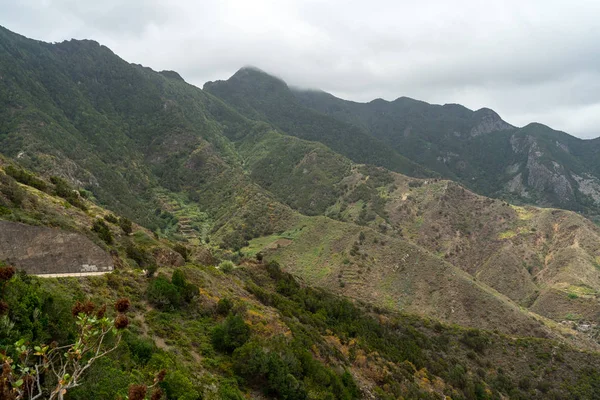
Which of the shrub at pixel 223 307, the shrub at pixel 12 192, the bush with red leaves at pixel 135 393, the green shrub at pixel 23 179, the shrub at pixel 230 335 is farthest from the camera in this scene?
the green shrub at pixel 23 179

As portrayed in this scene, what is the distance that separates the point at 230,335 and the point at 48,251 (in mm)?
10506

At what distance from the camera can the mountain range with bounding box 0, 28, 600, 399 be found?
19.1 m

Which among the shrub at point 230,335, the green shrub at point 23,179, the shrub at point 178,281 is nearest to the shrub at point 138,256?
the shrub at point 178,281

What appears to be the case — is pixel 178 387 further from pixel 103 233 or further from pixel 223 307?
pixel 103 233

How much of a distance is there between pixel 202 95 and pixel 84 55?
54.2 m

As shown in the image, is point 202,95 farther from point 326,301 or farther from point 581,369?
point 581,369

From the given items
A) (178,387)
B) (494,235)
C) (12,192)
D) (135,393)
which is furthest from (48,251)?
(494,235)

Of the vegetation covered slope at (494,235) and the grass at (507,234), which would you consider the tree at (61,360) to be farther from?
the grass at (507,234)

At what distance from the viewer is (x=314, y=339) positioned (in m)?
25.5

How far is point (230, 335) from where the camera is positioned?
18.0 metres

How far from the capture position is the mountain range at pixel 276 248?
19094mm

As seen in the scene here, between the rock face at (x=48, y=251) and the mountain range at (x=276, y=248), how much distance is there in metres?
0.10

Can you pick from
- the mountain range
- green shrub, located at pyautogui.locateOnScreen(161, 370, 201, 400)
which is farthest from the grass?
green shrub, located at pyautogui.locateOnScreen(161, 370, 201, 400)

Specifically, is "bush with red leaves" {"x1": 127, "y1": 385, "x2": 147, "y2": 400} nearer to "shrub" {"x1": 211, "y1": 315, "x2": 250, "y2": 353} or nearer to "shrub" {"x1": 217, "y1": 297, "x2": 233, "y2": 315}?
"shrub" {"x1": 211, "y1": 315, "x2": 250, "y2": 353}
